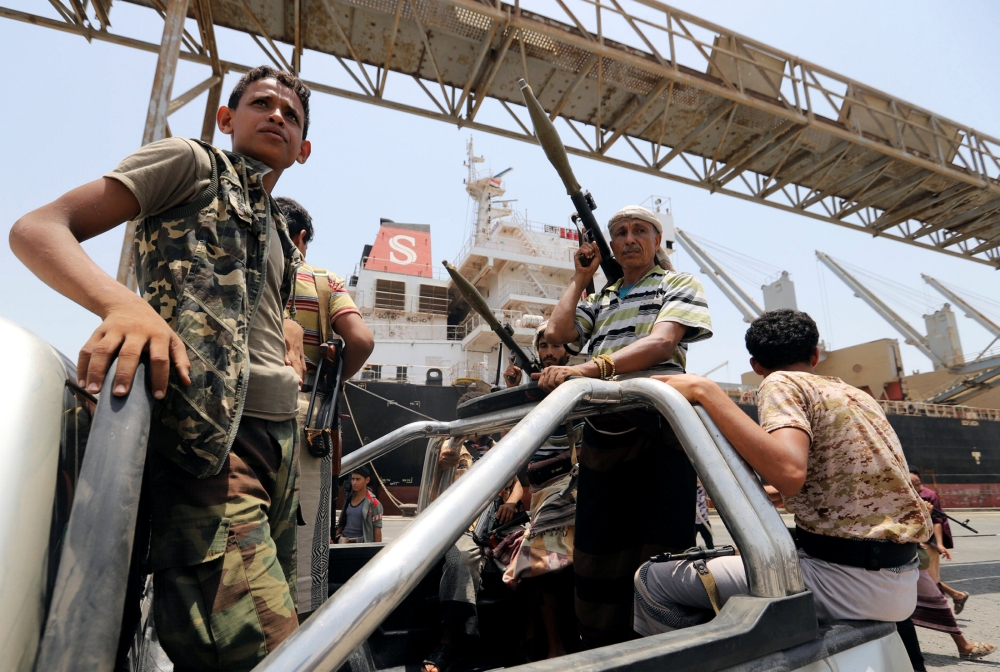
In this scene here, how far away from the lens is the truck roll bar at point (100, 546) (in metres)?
0.61

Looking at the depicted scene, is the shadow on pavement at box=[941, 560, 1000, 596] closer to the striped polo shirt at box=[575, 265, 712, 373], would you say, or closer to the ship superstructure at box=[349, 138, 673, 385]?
the striped polo shirt at box=[575, 265, 712, 373]

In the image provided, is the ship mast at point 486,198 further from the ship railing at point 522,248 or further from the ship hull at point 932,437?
the ship hull at point 932,437

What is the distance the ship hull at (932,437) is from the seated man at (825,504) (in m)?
12.8

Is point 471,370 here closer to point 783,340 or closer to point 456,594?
point 456,594

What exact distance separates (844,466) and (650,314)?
74 centimetres

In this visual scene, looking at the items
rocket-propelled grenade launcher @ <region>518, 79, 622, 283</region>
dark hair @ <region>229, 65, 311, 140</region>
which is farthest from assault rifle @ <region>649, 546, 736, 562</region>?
dark hair @ <region>229, 65, 311, 140</region>

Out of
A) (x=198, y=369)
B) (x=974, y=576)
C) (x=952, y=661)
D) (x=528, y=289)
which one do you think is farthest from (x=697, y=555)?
(x=528, y=289)

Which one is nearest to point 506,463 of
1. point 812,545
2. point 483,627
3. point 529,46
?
point 812,545

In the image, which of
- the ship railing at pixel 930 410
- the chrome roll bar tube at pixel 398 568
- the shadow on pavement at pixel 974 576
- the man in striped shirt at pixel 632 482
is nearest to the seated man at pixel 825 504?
the man in striped shirt at pixel 632 482

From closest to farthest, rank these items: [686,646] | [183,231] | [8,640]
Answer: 1. [8,640]
2. [686,646]
3. [183,231]

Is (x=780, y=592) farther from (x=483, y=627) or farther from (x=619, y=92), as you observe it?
(x=619, y=92)

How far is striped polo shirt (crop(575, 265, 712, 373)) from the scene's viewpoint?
70.0 inches

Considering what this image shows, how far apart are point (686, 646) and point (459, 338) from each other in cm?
2037

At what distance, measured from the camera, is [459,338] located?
69.2 ft
